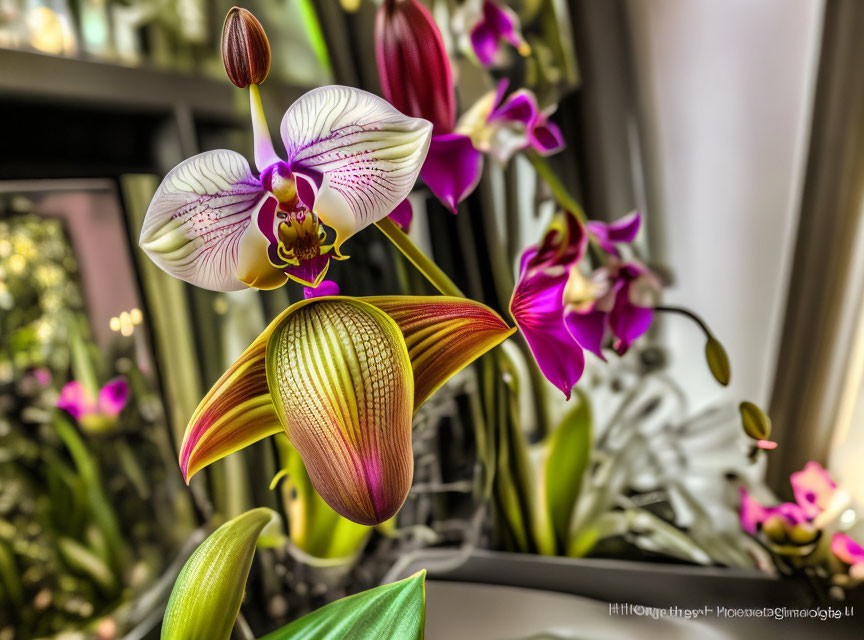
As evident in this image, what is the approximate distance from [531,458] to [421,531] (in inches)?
4.8

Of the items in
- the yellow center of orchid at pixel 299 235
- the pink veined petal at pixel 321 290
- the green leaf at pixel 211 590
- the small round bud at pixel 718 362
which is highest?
the yellow center of orchid at pixel 299 235

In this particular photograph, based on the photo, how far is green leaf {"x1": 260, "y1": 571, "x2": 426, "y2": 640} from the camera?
33 centimetres

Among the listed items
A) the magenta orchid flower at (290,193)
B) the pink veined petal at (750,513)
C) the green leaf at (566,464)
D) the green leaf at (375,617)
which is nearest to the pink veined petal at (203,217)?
the magenta orchid flower at (290,193)

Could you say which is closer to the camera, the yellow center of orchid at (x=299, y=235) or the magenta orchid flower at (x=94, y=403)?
the yellow center of orchid at (x=299, y=235)

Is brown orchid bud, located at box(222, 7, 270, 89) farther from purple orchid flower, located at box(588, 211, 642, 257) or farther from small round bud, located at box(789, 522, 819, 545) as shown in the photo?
small round bud, located at box(789, 522, 819, 545)

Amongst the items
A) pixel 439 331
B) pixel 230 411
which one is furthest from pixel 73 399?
pixel 439 331

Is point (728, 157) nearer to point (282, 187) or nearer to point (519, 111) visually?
point (519, 111)

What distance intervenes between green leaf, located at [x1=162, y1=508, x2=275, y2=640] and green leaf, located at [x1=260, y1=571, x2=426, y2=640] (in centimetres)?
5

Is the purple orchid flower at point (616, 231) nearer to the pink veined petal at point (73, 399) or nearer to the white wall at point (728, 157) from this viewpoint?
the white wall at point (728, 157)

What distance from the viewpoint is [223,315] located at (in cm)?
49

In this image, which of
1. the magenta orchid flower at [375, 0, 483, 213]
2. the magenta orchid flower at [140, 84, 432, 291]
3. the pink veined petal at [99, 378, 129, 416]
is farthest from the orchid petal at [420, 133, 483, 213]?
the pink veined petal at [99, 378, 129, 416]

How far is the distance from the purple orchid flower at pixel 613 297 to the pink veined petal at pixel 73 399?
1.33 ft

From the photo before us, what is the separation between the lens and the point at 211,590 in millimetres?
314

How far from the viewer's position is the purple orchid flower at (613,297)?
45 cm
